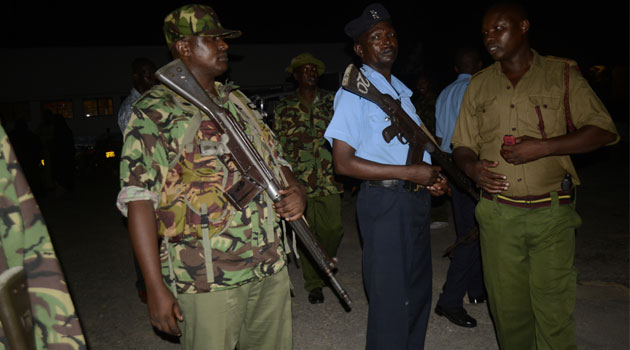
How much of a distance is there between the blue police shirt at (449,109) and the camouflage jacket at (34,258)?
3.66 meters

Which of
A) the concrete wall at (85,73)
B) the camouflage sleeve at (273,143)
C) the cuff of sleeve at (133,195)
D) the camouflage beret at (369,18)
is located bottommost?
the cuff of sleeve at (133,195)

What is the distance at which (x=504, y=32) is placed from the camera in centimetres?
266

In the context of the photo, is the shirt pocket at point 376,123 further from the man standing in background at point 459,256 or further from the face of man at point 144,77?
the face of man at point 144,77

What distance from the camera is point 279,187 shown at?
218 centimetres

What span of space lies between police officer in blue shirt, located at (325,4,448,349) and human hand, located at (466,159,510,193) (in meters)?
0.29

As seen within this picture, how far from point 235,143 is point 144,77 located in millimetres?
2762

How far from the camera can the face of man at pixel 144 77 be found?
4.36 metres

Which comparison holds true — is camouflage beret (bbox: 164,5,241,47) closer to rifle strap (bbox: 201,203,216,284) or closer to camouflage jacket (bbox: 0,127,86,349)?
rifle strap (bbox: 201,203,216,284)

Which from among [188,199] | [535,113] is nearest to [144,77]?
[188,199]

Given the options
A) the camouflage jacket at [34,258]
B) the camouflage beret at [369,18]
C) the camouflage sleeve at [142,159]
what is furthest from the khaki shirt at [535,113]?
the camouflage jacket at [34,258]

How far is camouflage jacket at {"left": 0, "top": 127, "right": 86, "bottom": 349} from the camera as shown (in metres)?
1.09

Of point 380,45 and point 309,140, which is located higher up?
point 380,45

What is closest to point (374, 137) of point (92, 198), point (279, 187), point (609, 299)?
point (279, 187)

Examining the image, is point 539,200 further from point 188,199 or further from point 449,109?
point 188,199
